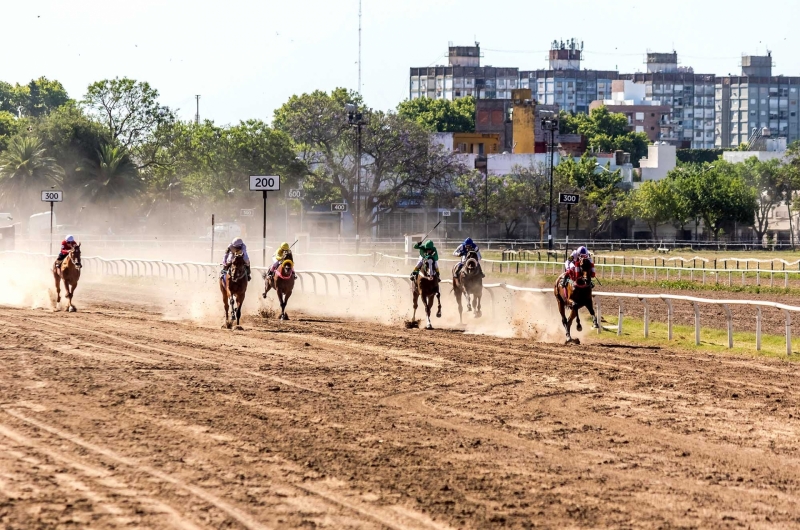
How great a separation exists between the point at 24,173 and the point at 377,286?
169ft

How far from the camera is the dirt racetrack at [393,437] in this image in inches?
319

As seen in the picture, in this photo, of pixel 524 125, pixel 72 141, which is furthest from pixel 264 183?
pixel 524 125

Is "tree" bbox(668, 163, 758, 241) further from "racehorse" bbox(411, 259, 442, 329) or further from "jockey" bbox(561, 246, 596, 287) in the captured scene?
"jockey" bbox(561, 246, 596, 287)

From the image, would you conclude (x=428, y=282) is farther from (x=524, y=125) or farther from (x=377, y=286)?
(x=524, y=125)

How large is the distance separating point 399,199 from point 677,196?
18947 mm

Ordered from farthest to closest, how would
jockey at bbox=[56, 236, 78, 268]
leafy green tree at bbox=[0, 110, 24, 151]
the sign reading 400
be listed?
leafy green tree at bbox=[0, 110, 24, 151]
the sign reading 400
jockey at bbox=[56, 236, 78, 268]

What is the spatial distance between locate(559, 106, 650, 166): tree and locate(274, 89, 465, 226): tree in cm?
7246

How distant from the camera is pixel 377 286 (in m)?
30.8

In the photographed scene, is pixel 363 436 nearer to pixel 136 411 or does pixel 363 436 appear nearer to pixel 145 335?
pixel 136 411

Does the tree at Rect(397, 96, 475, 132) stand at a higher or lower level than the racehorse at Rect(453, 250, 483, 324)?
higher

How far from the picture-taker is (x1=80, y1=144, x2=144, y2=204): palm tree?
254 ft

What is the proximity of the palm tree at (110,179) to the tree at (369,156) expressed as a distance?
407 inches

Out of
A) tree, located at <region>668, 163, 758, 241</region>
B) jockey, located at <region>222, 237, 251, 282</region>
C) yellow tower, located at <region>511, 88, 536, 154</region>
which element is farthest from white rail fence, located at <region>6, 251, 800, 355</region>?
yellow tower, located at <region>511, 88, 536, 154</region>

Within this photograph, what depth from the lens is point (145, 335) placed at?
67.7ft
